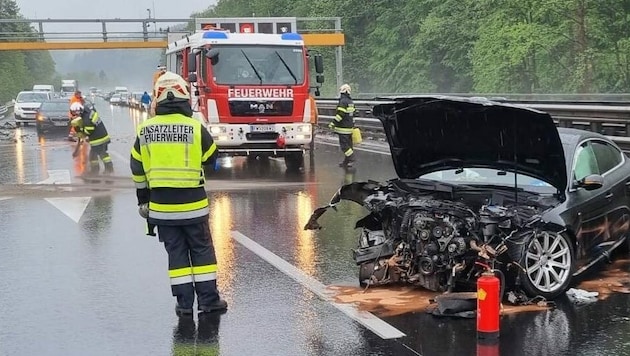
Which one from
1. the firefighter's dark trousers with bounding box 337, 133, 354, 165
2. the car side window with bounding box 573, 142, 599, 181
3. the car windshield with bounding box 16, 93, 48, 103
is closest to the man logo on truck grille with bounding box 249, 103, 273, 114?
the firefighter's dark trousers with bounding box 337, 133, 354, 165

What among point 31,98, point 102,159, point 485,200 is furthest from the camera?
point 31,98

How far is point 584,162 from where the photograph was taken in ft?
23.0

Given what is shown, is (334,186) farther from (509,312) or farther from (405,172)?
(509,312)

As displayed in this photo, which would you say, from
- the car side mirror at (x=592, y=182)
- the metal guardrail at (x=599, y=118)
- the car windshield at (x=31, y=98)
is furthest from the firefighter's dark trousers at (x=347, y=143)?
the car windshield at (x=31, y=98)

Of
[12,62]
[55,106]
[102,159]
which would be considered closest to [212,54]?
[102,159]

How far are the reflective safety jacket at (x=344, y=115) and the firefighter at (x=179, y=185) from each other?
1049 cm

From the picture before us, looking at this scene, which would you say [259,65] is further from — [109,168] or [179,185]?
[179,185]

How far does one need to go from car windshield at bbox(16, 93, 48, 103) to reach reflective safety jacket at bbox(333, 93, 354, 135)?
83.2 feet

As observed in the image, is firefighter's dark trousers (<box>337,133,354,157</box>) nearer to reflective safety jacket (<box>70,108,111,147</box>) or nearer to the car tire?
reflective safety jacket (<box>70,108,111,147</box>)

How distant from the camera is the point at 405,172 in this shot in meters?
7.42

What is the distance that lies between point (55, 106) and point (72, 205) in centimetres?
2113

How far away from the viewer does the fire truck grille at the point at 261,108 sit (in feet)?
51.3

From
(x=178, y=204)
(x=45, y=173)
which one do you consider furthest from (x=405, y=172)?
(x=45, y=173)

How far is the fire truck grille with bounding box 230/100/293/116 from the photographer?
1562 cm
